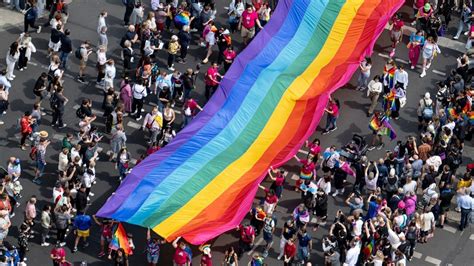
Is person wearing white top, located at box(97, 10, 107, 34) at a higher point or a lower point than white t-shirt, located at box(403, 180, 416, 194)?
higher

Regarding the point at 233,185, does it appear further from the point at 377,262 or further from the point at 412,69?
the point at 412,69

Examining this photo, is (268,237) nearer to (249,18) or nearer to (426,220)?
(426,220)

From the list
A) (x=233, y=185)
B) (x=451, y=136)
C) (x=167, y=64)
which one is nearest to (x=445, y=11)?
(x=451, y=136)

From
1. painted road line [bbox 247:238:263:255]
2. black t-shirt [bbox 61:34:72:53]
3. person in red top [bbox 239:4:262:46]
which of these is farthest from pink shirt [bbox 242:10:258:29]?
painted road line [bbox 247:238:263:255]

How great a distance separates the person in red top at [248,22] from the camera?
49844 mm

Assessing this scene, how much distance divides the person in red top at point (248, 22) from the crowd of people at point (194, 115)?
0.16 ft

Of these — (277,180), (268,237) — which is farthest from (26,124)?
(268,237)

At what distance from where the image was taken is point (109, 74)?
46.4 meters

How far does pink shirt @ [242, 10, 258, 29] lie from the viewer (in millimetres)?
49825

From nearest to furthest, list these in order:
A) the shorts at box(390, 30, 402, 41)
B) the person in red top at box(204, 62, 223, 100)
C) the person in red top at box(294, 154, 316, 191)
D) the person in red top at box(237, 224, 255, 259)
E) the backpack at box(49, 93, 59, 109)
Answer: the person in red top at box(237, 224, 255, 259)
the person in red top at box(294, 154, 316, 191)
the backpack at box(49, 93, 59, 109)
the person in red top at box(204, 62, 223, 100)
the shorts at box(390, 30, 402, 41)

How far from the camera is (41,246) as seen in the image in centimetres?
4062

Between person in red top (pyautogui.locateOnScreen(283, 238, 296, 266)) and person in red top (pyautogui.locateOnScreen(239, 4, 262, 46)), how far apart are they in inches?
496

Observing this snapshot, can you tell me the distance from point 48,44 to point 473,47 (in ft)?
56.9

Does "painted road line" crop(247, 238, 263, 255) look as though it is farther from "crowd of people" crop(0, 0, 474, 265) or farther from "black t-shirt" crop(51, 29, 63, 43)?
"black t-shirt" crop(51, 29, 63, 43)
